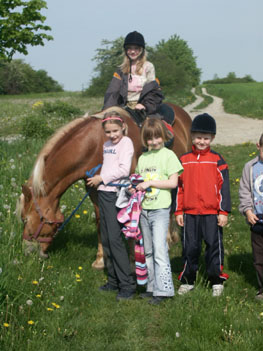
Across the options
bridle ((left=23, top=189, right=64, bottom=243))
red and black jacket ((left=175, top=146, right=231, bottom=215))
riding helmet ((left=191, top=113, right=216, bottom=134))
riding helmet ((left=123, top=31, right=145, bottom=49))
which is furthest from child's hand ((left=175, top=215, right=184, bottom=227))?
riding helmet ((left=123, top=31, right=145, bottom=49))

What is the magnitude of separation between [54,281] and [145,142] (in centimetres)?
172

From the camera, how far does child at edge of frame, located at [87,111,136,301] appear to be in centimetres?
402

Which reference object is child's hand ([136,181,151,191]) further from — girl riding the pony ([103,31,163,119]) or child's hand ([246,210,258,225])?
girl riding the pony ([103,31,163,119])

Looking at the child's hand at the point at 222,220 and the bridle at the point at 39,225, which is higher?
the child's hand at the point at 222,220

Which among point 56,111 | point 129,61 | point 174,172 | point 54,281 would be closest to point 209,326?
point 174,172

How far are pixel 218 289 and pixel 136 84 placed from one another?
8.68 ft

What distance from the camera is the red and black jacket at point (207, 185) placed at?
390 centimetres

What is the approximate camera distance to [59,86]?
78.8 m

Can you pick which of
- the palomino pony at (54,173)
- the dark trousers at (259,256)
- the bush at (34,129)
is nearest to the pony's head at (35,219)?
the palomino pony at (54,173)

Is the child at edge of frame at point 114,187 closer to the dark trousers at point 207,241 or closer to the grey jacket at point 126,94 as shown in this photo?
the dark trousers at point 207,241

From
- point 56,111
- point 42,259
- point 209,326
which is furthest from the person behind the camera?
A: point 56,111

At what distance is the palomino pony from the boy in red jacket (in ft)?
2.98

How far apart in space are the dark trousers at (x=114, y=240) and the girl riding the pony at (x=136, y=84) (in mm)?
1396

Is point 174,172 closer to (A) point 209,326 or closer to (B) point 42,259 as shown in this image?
(A) point 209,326
